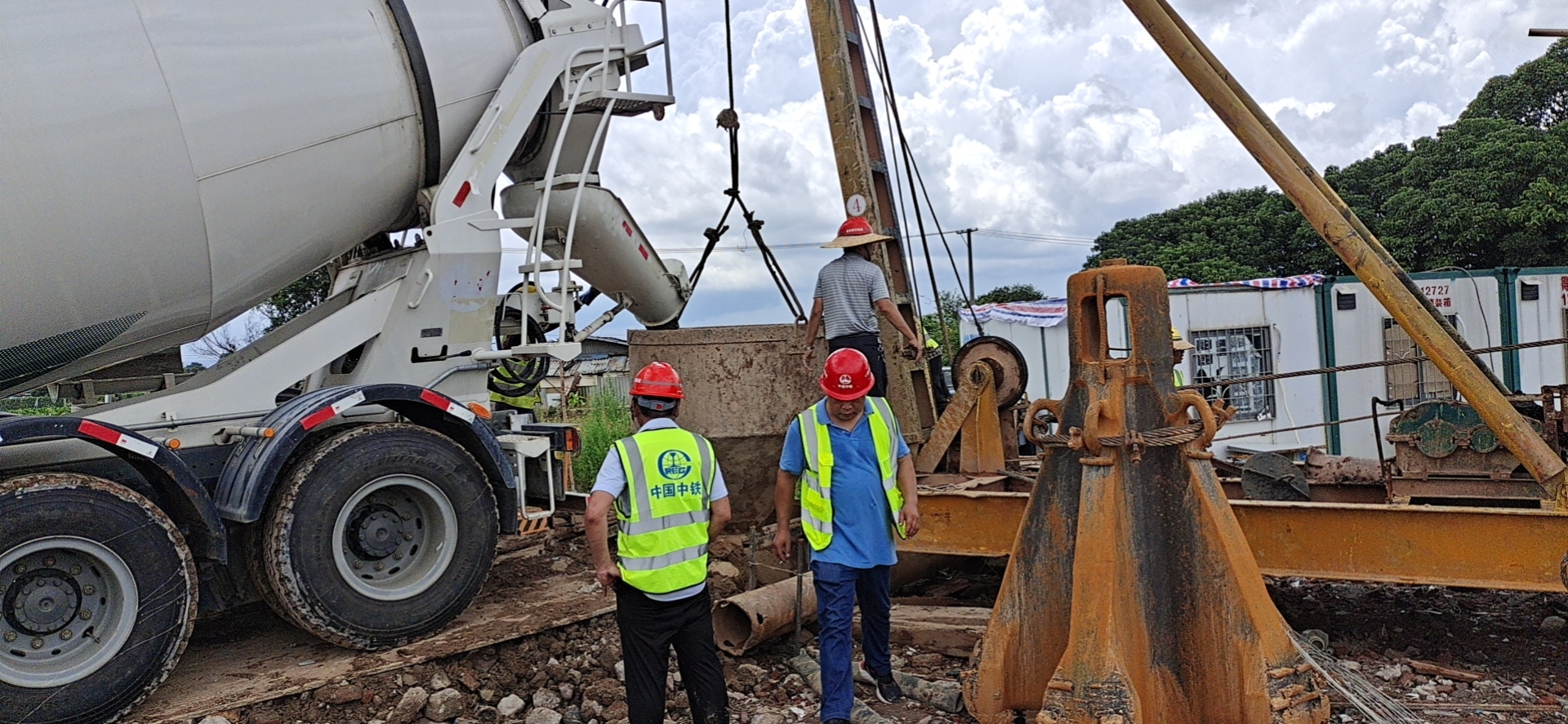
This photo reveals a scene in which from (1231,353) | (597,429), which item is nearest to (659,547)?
(597,429)

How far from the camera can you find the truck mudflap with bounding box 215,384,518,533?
4668 millimetres

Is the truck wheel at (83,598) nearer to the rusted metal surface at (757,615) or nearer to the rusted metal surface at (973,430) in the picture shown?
the rusted metal surface at (757,615)

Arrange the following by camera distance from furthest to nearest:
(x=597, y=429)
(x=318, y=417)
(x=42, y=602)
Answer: (x=597, y=429) < (x=318, y=417) < (x=42, y=602)

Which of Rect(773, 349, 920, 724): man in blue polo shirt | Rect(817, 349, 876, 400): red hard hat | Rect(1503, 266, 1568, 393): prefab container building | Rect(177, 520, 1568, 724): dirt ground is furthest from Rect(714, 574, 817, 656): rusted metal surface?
Rect(1503, 266, 1568, 393): prefab container building

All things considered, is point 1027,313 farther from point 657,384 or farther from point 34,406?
point 657,384

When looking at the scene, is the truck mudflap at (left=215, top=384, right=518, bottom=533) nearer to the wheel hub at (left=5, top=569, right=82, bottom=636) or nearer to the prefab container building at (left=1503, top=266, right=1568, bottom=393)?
the wheel hub at (left=5, top=569, right=82, bottom=636)

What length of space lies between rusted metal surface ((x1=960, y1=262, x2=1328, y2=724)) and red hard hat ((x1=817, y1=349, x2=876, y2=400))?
733 millimetres

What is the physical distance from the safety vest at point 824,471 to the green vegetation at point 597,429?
5.17 metres

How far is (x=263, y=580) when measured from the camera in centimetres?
486

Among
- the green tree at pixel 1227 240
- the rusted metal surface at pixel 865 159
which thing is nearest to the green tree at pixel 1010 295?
the green tree at pixel 1227 240

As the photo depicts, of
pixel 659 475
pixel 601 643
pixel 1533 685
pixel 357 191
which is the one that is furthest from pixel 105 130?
pixel 1533 685

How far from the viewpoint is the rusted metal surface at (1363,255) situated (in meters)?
4.46

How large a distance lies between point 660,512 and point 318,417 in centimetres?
187

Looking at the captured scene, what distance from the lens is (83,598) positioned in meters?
4.25
